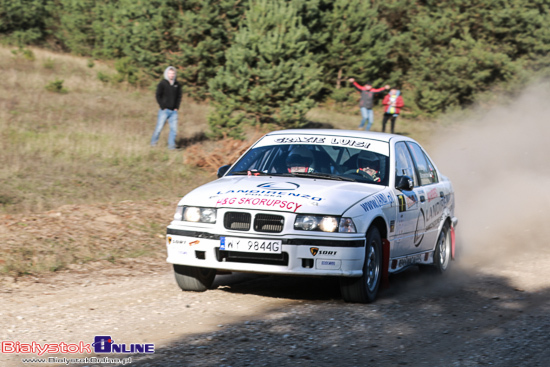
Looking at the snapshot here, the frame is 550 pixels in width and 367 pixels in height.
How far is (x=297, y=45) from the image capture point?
950 inches

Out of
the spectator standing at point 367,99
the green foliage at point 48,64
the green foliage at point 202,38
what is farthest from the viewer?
the green foliage at point 48,64

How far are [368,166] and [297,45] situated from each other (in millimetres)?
17015

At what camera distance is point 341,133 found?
8133 mm

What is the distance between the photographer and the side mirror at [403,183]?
7586 mm

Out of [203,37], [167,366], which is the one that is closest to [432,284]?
[167,366]

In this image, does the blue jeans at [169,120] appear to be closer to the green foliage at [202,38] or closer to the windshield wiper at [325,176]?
the windshield wiper at [325,176]

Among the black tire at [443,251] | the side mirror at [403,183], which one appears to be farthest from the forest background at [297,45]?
the side mirror at [403,183]

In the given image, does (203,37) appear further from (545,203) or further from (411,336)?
(411,336)

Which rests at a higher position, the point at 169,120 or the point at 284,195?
the point at 169,120

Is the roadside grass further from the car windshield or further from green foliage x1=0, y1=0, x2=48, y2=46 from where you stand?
green foliage x1=0, y1=0, x2=48, y2=46

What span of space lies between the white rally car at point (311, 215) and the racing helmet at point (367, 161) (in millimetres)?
11

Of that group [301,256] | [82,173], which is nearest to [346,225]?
[301,256]

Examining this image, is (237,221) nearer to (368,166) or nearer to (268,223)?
(268,223)

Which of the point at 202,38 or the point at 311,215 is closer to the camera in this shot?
the point at 311,215
